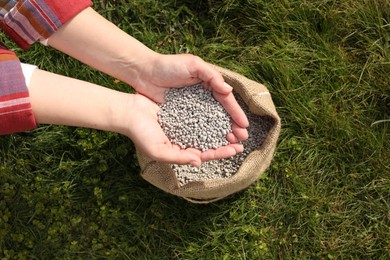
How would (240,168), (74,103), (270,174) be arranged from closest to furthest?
1. (74,103)
2. (240,168)
3. (270,174)

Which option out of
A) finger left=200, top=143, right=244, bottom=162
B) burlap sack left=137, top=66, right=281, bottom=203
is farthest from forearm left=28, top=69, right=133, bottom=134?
finger left=200, top=143, right=244, bottom=162

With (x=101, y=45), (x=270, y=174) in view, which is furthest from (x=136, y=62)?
(x=270, y=174)

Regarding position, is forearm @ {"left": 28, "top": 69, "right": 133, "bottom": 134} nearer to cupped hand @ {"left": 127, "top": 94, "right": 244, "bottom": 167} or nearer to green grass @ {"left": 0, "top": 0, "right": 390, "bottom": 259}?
cupped hand @ {"left": 127, "top": 94, "right": 244, "bottom": 167}

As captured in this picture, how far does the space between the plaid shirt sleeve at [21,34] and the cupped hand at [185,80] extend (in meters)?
0.39

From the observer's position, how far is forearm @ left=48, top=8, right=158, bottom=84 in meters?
1.92

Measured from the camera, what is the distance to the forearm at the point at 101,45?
1.92 m

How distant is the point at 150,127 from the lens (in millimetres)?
1927

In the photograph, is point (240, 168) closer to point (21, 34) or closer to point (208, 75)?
point (208, 75)

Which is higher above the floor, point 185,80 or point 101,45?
point 101,45

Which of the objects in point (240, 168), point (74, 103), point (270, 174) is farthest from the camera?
point (270, 174)

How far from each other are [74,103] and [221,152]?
0.63 meters

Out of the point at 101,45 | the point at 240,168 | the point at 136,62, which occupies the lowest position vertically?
the point at 240,168

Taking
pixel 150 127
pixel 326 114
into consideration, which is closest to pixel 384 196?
pixel 326 114

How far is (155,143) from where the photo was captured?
1892mm
